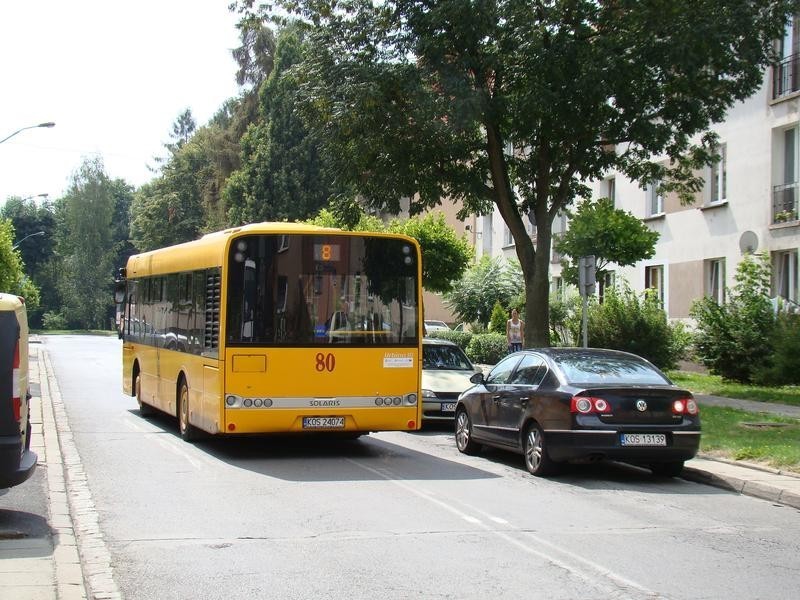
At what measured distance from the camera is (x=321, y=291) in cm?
1280

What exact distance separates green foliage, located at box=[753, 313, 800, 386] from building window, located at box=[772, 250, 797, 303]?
341 cm

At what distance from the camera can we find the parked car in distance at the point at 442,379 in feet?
55.1

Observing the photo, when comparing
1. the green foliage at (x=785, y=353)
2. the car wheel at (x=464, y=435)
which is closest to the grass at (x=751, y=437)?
the car wheel at (x=464, y=435)

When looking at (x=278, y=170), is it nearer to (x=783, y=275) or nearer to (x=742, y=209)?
(x=742, y=209)

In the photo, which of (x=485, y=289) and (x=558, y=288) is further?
(x=485, y=289)

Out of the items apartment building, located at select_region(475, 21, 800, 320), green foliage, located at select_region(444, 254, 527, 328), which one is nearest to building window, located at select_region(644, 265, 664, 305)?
apartment building, located at select_region(475, 21, 800, 320)

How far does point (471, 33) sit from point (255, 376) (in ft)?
27.1

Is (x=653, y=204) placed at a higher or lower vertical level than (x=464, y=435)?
higher

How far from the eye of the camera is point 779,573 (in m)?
7.08

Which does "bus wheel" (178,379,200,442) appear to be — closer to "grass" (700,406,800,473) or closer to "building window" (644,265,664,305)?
"grass" (700,406,800,473)

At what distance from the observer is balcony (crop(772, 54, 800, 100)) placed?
25750 mm

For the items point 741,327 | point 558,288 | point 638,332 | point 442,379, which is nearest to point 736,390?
point 741,327

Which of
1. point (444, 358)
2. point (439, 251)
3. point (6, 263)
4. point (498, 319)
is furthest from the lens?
point (6, 263)

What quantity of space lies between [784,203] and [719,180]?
2.88 m
